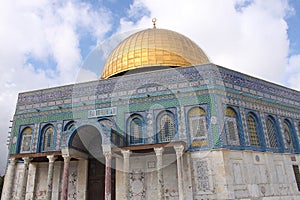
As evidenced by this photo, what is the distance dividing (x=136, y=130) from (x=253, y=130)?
601cm

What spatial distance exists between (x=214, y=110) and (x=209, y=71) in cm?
206

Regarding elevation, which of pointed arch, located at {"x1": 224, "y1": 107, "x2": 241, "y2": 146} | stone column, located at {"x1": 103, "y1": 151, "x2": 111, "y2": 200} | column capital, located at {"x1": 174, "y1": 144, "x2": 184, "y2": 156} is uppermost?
pointed arch, located at {"x1": 224, "y1": 107, "x2": 241, "y2": 146}

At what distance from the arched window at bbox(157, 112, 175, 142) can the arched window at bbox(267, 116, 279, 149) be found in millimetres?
5341

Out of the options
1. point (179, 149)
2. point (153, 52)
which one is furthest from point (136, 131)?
point (153, 52)

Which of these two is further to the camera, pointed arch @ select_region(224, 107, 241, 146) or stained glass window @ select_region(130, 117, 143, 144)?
stained glass window @ select_region(130, 117, 143, 144)

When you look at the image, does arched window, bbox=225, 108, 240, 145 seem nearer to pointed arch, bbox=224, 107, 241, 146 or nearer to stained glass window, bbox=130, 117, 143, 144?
pointed arch, bbox=224, 107, 241, 146

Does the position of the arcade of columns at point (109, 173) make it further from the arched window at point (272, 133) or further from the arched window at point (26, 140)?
the arched window at point (272, 133)

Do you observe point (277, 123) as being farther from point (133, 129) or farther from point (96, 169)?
point (96, 169)

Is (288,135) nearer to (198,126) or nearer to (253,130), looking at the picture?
(253,130)

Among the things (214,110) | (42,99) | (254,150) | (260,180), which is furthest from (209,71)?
(42,99)

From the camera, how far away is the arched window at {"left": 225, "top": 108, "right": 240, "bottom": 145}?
1277 cm

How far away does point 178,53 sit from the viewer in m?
17.7

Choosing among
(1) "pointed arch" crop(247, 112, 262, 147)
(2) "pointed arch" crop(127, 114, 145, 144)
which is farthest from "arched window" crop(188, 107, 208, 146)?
(1) "pointed arch" crop(247, 112, 262, 147)

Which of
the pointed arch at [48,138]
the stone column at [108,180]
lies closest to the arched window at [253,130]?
the stone column at [108,180]
